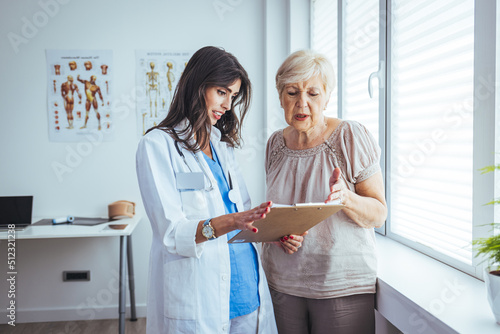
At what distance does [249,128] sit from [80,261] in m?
1.77

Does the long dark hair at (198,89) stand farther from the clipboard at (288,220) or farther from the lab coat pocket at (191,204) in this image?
the clipboard at (288,220)

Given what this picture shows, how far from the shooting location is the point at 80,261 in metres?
3.34

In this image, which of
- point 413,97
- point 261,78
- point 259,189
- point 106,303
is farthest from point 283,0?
point 106,303

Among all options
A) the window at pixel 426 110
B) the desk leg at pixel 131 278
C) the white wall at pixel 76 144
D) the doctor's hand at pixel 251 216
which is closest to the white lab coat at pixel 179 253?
the doctor's hand at pixel 251 216

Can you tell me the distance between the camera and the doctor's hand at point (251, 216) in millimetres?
1078

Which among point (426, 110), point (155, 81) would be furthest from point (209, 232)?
point (155, 81)

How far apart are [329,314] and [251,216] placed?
526 mm

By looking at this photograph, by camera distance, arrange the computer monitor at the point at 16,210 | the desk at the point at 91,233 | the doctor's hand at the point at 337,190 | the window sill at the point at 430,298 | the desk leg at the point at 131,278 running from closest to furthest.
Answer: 1. the window sill at the point at 430,298
2. the doctor's hand at the point at 337,190
3. the desk at the point at 91,233
4. the computer monitor at the point at 16,210
5. the desk leg at the point at 131,278

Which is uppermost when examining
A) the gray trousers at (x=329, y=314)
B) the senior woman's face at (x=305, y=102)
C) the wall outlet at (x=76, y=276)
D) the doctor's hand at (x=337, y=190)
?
the senior woman's face at (x=305, y=102)

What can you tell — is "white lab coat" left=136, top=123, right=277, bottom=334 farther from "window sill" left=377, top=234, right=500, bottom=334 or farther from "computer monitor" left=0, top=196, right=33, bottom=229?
"computer monitor" left=0, top=196, right=33, bottom=229

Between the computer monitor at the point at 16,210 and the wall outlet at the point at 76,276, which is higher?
the computer monitor at the point at 16,210

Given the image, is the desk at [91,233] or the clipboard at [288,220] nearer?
the clipboard at [288,220]

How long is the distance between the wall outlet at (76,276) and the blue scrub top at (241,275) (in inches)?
91.3

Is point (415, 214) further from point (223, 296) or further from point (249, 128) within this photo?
point (249, 128)
